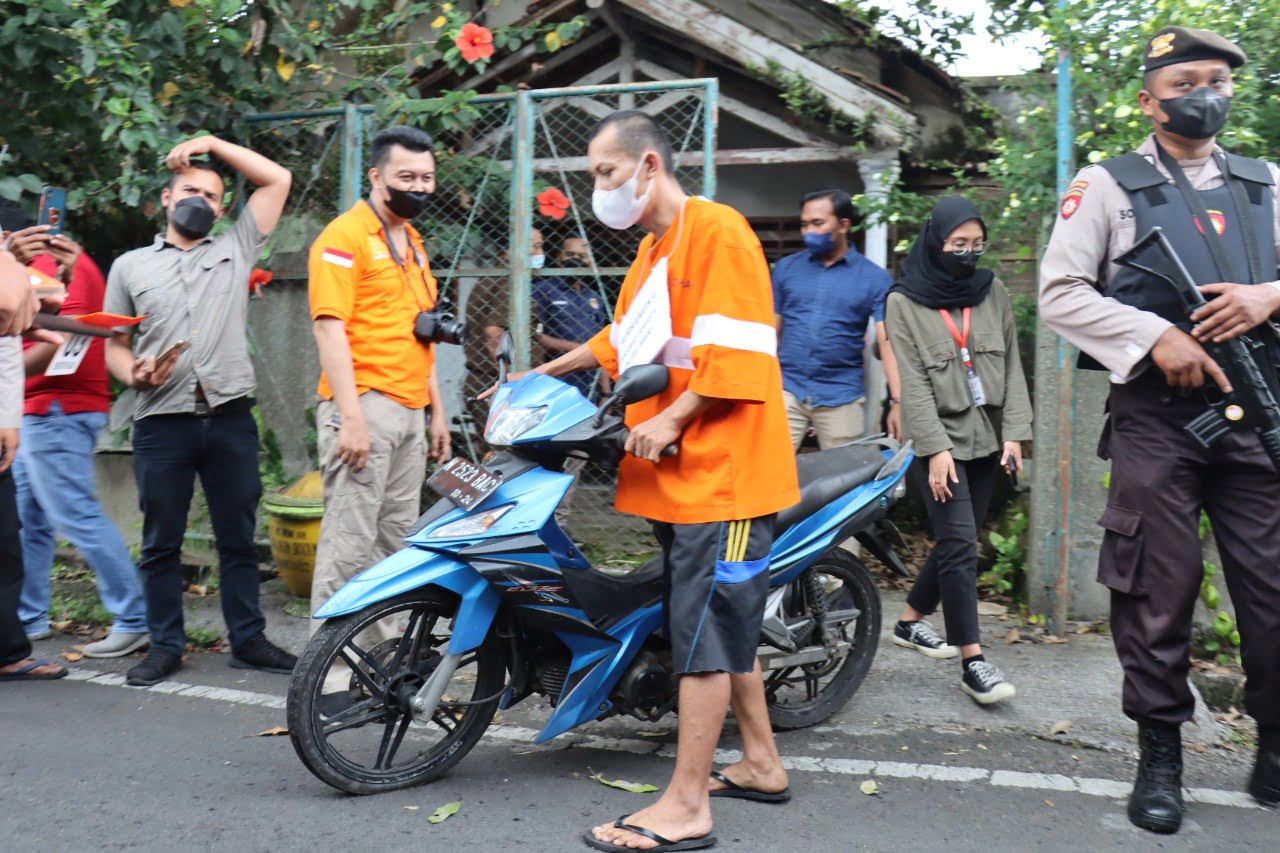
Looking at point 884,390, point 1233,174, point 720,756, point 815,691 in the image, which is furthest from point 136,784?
point 884,390

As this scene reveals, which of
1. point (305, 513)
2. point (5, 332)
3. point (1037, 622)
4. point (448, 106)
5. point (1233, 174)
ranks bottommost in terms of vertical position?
point (1037, 622)

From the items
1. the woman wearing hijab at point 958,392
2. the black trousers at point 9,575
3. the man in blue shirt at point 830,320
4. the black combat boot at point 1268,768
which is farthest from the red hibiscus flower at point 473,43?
the black combat boot at point 1268,768

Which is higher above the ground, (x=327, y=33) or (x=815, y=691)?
(x=327, y=33)

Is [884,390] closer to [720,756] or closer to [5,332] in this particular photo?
[720,756]

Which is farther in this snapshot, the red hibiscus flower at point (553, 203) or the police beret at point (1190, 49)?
the red hibiscus flower at point (553, 203)

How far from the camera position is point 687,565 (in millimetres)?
3301

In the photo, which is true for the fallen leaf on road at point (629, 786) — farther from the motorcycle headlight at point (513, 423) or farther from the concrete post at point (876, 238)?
the concrete post at point (876, 238)

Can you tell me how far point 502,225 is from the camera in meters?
6.84

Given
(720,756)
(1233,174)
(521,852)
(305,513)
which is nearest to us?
(521,852)

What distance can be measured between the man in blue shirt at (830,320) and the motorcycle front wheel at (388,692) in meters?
2.73

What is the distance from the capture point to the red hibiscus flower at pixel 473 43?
6617mm

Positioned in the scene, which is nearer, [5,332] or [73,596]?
[5,332]

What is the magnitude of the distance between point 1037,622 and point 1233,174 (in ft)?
9.15

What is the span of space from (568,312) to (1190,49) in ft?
13.2
